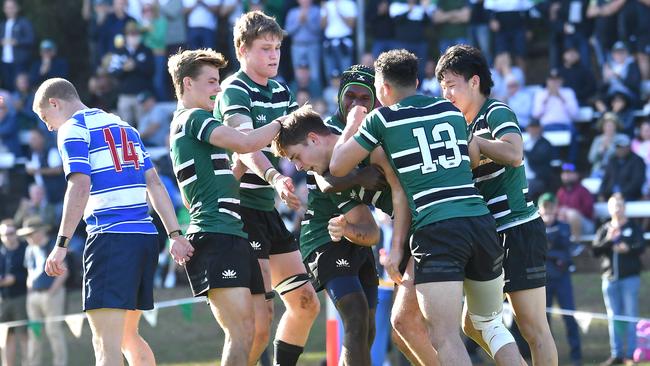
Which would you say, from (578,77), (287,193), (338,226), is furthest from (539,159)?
(287,193)

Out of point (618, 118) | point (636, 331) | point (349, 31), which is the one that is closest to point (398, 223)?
point (636, 331)

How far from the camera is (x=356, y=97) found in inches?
298

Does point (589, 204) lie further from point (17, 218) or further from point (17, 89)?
point (17, 89)

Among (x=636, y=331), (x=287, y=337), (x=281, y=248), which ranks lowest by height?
(x=636, y=331)

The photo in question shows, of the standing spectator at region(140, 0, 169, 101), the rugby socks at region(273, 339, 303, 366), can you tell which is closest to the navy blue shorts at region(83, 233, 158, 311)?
the rugby socks at region(273, 339, 303, 366)

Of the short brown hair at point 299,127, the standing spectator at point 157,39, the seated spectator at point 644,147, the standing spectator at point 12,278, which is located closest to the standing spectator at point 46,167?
the standing spectator at point 157,39

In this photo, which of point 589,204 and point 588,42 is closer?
point 589,204

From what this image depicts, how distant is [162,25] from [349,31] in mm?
3162

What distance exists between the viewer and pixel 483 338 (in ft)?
23.5

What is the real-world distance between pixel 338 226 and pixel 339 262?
13.9 inches

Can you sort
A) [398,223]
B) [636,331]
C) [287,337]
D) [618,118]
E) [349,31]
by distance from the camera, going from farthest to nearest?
[349,31] → [618,118] → [636,331] → [287,337] → [398,223]

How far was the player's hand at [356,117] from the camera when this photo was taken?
7.18 meters

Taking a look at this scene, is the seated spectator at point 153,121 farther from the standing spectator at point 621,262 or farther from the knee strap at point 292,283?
the knee strap at point 292,283

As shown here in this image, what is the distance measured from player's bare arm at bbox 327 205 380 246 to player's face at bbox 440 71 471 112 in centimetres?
91
